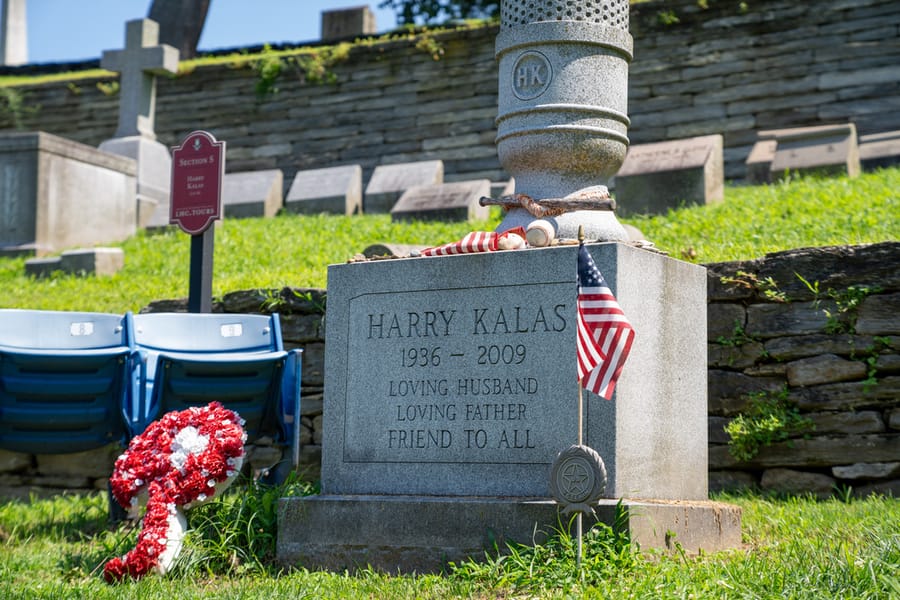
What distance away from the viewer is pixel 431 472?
4.64 metres

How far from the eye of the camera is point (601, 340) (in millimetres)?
3943

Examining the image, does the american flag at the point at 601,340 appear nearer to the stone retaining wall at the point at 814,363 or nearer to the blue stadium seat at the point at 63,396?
the stone retaining wall at the point at 814,363

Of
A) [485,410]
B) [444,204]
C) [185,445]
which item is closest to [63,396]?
[185,445]

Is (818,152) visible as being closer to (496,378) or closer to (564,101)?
(564,101)

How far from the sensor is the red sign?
679 centimetres

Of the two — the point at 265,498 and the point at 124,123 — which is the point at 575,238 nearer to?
the point at 265,498

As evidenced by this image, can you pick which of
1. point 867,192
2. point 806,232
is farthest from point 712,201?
point 806,232

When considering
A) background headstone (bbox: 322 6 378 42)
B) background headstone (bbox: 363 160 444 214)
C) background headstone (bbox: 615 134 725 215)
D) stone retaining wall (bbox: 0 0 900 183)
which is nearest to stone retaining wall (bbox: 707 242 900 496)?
background headstone (bbox: 615 134 725 215)

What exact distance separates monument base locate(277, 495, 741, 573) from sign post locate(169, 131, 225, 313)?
7.67 feet

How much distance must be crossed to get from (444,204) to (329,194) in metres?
2.53

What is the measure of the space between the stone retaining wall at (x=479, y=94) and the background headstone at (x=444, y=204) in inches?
107

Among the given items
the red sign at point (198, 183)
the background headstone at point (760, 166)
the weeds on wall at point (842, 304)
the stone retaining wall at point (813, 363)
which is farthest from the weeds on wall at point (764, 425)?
the background headstone at point (760, 166)

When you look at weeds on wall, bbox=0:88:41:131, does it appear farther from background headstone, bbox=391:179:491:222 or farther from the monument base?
the monument base

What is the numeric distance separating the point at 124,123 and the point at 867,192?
9.45 metres
